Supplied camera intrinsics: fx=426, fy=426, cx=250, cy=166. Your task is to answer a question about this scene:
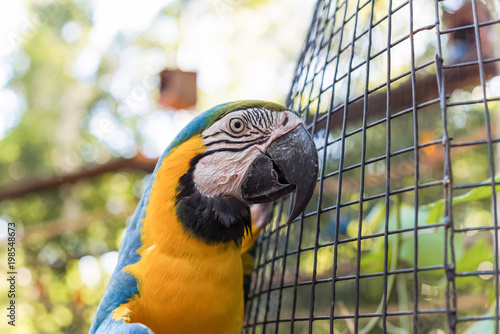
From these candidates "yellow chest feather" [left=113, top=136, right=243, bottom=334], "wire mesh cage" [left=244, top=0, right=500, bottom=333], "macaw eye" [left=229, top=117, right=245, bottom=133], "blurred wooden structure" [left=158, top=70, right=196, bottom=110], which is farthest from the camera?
"blurred wooden structure" [left=158, top=70, right=196, bottom=110]

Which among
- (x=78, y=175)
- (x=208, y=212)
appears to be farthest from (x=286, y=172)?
(x=78, y=175)

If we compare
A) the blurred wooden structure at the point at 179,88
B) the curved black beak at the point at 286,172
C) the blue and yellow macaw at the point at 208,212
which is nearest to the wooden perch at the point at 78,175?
the blurred wooden structure at the point at 179,88

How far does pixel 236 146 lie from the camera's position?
124 cm

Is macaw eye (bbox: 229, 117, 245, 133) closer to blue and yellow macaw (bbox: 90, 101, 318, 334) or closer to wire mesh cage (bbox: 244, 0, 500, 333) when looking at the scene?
blue and yellow macaw (bbox: 90, 101, 318, 334)

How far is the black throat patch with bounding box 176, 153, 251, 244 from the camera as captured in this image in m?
1.21

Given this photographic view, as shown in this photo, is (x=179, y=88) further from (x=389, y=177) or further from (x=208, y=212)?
(x=389, y=177)

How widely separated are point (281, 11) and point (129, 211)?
6424mm

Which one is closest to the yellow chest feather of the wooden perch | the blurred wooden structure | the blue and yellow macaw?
the blue and yellow macaw

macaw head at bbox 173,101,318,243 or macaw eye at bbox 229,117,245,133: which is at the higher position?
macaw eye at bbox 229,117,245,133

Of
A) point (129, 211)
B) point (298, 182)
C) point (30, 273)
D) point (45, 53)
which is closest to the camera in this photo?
point (298, 182)

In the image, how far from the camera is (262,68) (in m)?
9.96

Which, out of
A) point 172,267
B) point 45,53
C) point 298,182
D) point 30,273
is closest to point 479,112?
point 298,182

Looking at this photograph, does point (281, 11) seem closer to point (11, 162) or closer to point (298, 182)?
point (11, 162)

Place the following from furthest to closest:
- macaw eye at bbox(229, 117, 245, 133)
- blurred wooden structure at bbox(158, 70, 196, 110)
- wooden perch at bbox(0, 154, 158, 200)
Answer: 1. blurred wooden structure at bbox(158, 70, 196, 110)
2. wooden perch at bbox(0, 154, 158, 200)
3. macaw eye at bbox(229, 117, 245, 133)
